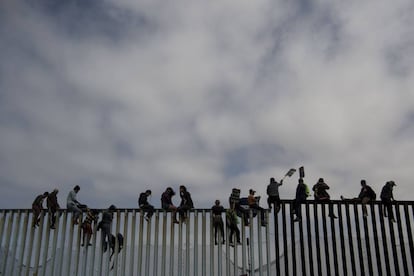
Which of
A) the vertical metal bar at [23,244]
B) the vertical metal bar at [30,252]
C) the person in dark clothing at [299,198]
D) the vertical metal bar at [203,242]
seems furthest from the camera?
the vertical metal bar at [23,244]

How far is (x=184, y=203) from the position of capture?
906 inches

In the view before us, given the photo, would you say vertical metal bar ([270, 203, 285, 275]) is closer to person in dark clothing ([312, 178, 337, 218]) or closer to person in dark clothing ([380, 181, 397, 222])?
person in dark clothing ([312, 178, 337, 218])

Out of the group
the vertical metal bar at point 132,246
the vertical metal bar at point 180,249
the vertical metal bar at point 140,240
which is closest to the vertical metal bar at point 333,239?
the vertical metal bar at point 180,249

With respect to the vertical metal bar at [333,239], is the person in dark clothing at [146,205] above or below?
above

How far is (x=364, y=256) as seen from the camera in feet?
75.9

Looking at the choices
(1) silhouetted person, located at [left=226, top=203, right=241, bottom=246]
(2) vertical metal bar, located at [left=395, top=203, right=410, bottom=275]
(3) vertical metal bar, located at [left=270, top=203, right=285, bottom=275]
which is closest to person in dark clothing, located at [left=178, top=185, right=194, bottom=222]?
(1) silhouetted person, located at [left=226, top=203, right=241, bottom=246]

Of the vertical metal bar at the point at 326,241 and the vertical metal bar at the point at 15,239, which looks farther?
the vertical metal bar at the point at 15,239

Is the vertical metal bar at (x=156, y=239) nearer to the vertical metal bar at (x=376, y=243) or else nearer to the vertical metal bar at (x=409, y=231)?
the vertical metal bar at (x=376, y=243)

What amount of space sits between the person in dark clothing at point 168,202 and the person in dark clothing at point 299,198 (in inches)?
218

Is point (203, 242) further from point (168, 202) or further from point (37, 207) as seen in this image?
point (37, 207)

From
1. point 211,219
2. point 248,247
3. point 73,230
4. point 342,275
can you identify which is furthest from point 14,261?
point 342,275

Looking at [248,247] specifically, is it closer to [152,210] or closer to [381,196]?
[152,210]

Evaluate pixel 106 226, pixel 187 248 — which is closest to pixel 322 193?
pixel 187 248

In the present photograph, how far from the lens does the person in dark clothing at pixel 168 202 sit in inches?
905
